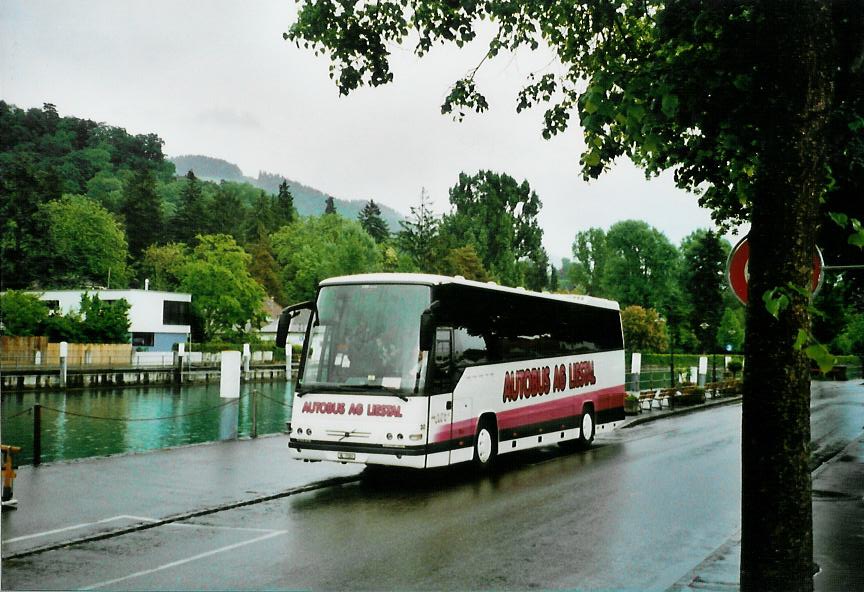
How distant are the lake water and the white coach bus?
14.6ft

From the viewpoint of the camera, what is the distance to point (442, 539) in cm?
1045

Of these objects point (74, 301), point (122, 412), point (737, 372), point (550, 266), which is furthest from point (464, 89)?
point (550, 266)

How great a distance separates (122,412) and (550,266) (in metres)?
101

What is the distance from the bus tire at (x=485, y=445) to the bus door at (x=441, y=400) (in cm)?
120

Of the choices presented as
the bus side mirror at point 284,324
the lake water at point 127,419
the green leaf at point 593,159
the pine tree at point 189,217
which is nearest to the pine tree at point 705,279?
the lake water at point 127,419

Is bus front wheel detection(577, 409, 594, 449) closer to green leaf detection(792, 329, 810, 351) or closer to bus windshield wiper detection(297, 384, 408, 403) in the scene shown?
bus windshield wiper detection(297, 384, 408, 403)

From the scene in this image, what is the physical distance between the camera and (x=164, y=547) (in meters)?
9.98

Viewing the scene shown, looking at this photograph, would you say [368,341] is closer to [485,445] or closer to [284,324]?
[284,324]

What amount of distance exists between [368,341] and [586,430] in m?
8.27

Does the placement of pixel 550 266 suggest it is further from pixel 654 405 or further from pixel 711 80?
pixel 711 80

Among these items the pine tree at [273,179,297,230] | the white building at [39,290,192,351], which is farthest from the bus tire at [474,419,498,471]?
the pine tree at [273,179,297,230]

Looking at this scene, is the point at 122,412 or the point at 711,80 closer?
the point at 711,80

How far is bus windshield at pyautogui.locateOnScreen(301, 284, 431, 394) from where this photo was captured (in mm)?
14641

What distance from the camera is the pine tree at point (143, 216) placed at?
106875 mm
